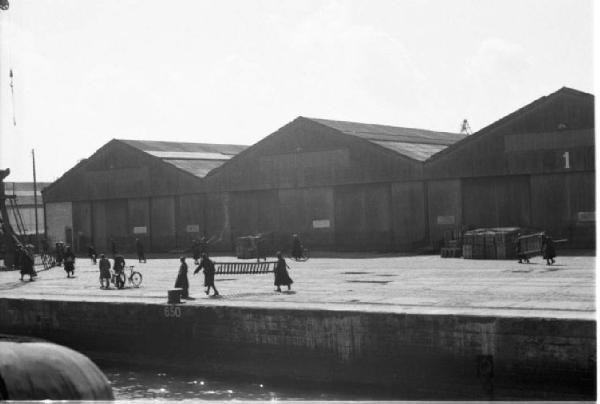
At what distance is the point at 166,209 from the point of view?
5831cm

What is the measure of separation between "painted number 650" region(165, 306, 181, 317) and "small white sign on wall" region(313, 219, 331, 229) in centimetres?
2505

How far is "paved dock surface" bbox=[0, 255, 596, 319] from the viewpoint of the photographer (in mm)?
22766

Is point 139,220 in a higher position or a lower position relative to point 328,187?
lower

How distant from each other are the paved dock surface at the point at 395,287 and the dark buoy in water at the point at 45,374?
7451mm

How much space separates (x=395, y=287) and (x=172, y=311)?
7523mm

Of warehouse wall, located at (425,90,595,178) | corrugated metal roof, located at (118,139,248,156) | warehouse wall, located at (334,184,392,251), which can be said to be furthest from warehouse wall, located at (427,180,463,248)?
corrugated metal roof, located at (118,139,248,156)

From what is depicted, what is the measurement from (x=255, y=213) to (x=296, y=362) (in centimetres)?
3053

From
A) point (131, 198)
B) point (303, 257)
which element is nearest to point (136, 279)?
point (303, 257)

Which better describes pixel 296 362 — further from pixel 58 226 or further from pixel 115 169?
pixel 58 226

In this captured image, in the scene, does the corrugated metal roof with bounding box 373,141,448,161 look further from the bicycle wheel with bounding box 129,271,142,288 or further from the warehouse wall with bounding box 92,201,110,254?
the warehouse wall with bounding box 92,201,110,254

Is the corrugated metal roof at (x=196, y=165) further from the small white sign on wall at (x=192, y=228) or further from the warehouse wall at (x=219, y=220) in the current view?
the small white sign on wall at (x=192, y=228)

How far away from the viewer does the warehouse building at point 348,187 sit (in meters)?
42.4

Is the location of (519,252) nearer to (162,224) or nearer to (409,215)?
(409,215)

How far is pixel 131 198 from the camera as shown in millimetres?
60188
